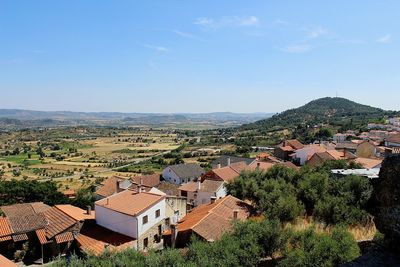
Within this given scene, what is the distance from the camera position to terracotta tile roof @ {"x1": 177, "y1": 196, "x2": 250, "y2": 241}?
23.9m

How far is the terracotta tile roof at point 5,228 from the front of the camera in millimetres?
30375

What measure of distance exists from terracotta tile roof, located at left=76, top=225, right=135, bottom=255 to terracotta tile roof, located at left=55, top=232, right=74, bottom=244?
560mm

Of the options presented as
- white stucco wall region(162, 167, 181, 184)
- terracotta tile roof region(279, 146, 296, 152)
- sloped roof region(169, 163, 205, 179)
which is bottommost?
white stucco wall region(162, 167, 181, 184)

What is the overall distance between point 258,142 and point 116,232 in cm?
10642

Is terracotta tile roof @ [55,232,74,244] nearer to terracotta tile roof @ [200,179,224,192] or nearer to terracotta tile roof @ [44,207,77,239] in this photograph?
terracotta tile roof @ [44,207,77,239]

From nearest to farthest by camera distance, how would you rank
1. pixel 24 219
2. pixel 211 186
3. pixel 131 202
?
pixel 131 202 → pixel 24 219 → pixel 211 186

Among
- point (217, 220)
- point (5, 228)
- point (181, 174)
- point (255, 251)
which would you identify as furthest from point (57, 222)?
point (181, 174)

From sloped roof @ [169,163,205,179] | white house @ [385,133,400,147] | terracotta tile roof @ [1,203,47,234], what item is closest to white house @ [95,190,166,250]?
terracotta tile roof @ [1,203,47,234]

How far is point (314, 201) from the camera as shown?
74.5ft

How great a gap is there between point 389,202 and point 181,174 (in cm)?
6201

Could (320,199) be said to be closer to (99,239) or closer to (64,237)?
(99,239)

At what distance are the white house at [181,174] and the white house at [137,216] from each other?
3435 cm

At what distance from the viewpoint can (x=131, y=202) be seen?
3156cm

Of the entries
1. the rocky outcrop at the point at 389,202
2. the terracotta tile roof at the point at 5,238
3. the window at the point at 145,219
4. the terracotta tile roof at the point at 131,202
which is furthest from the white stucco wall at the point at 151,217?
the rocky outcrop at the point at 389,202
